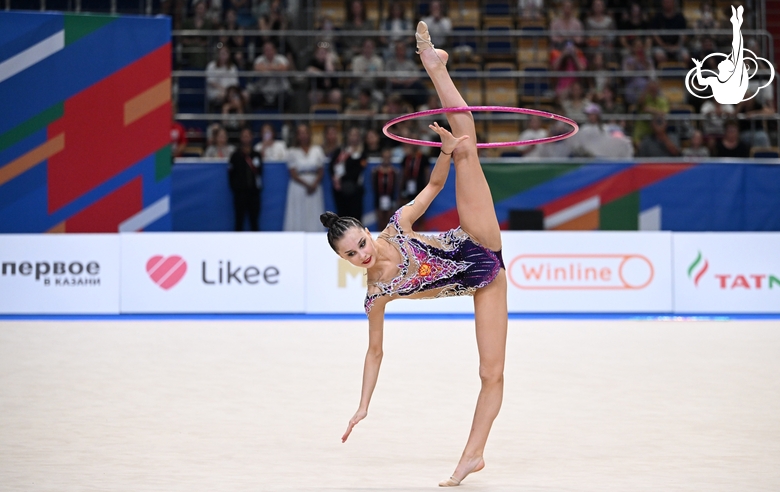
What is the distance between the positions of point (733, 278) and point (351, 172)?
510 cm

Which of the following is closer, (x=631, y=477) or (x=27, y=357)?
(x=631, y=477)

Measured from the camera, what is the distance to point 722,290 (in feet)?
35.7

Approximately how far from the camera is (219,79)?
1384 cm

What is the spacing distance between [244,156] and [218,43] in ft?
8.41

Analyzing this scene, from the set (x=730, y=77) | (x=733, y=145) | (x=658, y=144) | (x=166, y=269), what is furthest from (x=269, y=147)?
(x=733, y=145)

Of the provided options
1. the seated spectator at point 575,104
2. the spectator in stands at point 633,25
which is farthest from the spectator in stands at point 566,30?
the seated spectator at point 575,104

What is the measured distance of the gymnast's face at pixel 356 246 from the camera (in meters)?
3.95

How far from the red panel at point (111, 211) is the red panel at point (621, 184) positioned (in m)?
5.63

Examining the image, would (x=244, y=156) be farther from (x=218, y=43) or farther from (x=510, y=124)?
(x=510, y=124)

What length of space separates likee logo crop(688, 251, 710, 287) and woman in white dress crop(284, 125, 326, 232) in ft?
16.4

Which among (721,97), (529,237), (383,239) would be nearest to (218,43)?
(529,237)

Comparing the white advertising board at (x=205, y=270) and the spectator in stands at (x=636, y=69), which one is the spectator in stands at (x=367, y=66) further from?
the white advertising board at (x=205, y=270)

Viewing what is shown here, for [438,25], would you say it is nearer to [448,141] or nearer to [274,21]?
[274,21]

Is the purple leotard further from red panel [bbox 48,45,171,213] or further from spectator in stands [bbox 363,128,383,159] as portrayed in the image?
spectator in stands [bbox 363,128,383,159]
